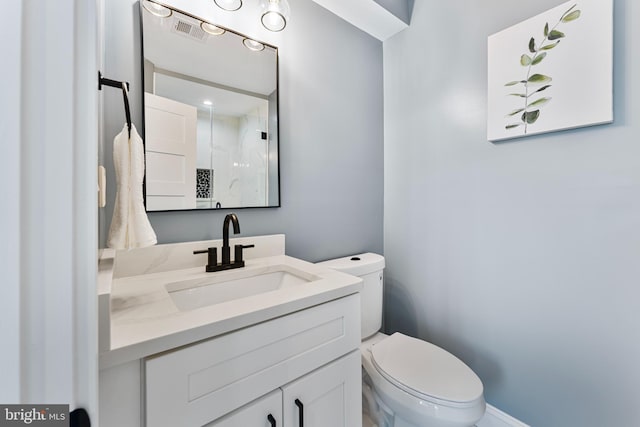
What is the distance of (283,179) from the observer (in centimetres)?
135

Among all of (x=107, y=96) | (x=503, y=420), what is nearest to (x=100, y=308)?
(x=107, y=96)

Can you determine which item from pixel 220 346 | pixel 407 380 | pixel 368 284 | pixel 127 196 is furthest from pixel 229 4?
pixel 407 380

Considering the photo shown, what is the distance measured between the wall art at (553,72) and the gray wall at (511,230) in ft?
0.14

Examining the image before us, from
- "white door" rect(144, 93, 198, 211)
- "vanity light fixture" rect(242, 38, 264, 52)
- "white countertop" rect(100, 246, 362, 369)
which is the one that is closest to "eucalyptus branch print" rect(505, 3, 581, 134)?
"white countertop" rect(100, 246, 362, 369)

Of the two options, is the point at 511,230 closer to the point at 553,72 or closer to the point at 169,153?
the point at 553,72

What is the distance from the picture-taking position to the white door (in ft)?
3.28

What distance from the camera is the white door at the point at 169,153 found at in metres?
1.00

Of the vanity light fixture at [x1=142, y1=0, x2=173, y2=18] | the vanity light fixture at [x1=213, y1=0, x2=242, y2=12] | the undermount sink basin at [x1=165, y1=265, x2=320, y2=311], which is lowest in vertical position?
the undermount sink basin at [x1=165, y1=265, x2=320, y2=311]

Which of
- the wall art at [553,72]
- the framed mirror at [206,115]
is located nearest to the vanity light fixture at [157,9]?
the framed mirror at [206,115]

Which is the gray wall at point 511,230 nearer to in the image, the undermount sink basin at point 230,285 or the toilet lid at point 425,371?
the toilet lid at point 425,371

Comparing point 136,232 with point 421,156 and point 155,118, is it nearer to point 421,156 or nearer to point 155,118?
point 155,118

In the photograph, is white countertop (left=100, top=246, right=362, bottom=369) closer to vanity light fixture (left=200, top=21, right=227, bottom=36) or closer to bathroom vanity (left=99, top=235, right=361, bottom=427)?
bathroom vanity (left=99, top=235, right=361, bottom=427)

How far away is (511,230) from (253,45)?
1473 millimetres

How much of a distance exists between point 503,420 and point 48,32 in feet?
6.13
